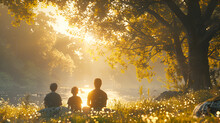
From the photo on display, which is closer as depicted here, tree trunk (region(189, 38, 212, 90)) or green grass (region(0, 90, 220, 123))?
green grass (region(0, 90, 220, 123))

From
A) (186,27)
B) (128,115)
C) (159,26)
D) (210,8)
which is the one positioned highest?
(159,26)

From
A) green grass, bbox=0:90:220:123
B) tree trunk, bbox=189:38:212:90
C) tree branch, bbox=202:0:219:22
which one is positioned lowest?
green grass, bbox=0:90:220:123

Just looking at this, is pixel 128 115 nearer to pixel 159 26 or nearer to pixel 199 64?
pixel 199 64

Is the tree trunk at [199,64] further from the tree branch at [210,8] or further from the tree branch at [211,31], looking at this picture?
the tree branch at [210,8]

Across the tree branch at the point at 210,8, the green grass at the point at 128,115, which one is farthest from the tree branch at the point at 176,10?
the green grass at the point at 128,115

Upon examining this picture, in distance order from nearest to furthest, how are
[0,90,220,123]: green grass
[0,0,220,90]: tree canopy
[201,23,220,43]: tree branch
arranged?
[0,90,220,123]: green grass → [201,23,220,43]: tree branch → [0,0,220,90]: tree canopy

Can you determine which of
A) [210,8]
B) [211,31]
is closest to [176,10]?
[210,8]

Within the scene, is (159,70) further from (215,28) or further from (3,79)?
(215,28)

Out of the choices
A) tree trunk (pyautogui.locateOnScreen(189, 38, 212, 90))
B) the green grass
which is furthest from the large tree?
the green grass

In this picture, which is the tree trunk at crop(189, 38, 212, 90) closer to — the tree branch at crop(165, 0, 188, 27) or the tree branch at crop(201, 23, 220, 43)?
the tree branch at crop(201, 23, 220, 43)

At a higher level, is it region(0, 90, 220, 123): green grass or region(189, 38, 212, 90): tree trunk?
Answer: region(189, 38, 212, 90): tree trunk

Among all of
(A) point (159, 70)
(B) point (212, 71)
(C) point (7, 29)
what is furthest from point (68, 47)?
(B) point (212, 71)

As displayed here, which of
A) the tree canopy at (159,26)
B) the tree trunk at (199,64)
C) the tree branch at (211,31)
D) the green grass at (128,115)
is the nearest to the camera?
the green grass at (128,115)

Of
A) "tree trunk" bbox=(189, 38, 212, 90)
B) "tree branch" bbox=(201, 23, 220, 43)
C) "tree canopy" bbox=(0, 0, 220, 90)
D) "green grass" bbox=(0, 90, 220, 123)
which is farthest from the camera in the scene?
"tree trunk" bbox=(189, 38, 212, 90)
